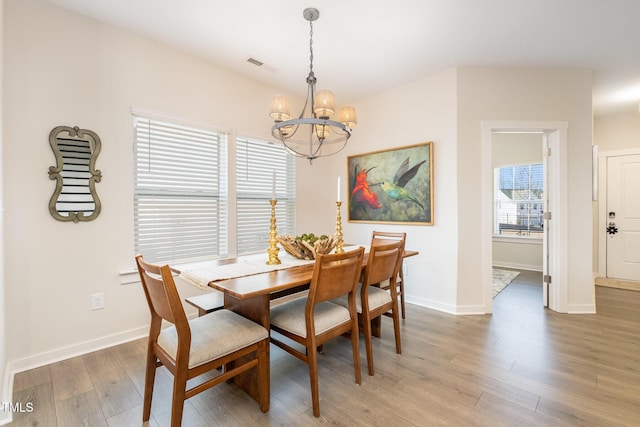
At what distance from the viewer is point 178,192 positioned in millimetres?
2859

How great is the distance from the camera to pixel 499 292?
3.99 m

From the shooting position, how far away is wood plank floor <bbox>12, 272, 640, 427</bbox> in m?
1.62

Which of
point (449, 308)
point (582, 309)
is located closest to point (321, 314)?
point (449, 308)

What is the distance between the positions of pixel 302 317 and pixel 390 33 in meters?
2.50

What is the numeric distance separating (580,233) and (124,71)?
4.86m

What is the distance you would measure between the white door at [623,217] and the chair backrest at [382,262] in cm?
462

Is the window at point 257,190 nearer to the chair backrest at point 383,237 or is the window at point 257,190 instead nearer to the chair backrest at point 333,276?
the chair backrest at point 383,237

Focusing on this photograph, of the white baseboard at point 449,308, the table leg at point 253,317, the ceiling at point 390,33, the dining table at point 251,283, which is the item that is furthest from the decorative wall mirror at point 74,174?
the white baseboard at point 449,308

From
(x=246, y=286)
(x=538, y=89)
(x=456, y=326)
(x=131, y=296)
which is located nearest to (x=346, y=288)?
(x=246, y=286)

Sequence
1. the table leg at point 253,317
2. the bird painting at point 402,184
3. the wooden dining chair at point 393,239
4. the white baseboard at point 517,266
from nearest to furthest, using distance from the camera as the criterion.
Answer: the table leg at point 253,317 < the wooden dining chair at point 393,239 < the bird painting at point 402,184 < the white baseboard at point 517,266

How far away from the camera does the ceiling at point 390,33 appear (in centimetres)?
222

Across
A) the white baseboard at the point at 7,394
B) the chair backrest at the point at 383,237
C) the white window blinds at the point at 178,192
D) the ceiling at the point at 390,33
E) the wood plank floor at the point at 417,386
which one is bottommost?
the wood plank floor at the point at 417,386

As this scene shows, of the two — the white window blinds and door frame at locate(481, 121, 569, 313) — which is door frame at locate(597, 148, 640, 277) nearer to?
door frame at locate(481, 121, 569, 313)

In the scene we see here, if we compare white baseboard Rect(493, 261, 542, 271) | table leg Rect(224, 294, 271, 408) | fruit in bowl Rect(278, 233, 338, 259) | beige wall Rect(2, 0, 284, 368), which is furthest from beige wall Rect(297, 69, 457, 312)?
white baseboard Rect(493, 261, 542, 271)
